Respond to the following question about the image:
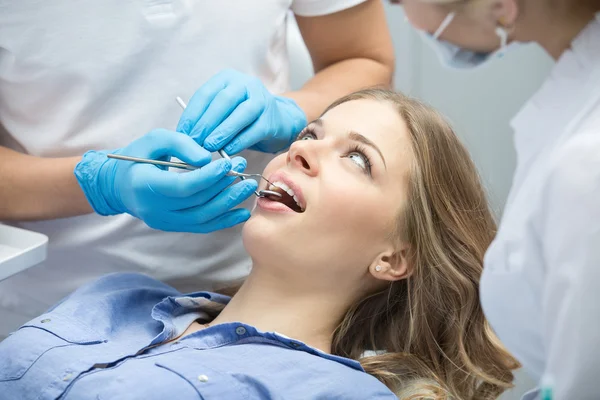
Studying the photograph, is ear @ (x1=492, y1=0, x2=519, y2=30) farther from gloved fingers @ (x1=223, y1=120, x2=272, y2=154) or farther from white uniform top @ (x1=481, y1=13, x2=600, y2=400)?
gloved fingers @ (x1=223, y1=120, x2=272, y2=154)

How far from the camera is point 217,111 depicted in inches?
53.5

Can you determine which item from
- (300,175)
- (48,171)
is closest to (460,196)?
(300,175)

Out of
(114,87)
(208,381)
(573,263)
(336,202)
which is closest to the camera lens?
(573,263)

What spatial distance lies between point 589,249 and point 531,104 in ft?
0.54

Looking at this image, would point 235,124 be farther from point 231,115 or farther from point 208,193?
point 208,193

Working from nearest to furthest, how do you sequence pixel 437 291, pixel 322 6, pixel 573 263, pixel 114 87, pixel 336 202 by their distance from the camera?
pixel 573 263, pixel 336 202, pixel 437 291, pixel 114 87, pixel 322 6

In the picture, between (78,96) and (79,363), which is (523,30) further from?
(78,96)

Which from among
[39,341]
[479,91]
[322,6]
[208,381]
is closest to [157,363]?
[208,381]

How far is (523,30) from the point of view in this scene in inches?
29.1

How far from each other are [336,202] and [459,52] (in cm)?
55

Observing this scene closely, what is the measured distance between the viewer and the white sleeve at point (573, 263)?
2.25ft

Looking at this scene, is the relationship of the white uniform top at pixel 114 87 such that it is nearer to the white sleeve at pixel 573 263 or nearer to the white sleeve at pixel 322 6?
the white sleeve at pixel 322 6

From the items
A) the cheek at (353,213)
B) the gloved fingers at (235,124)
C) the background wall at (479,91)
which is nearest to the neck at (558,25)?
the background wall at (479,91)

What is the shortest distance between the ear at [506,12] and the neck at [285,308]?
74cm
